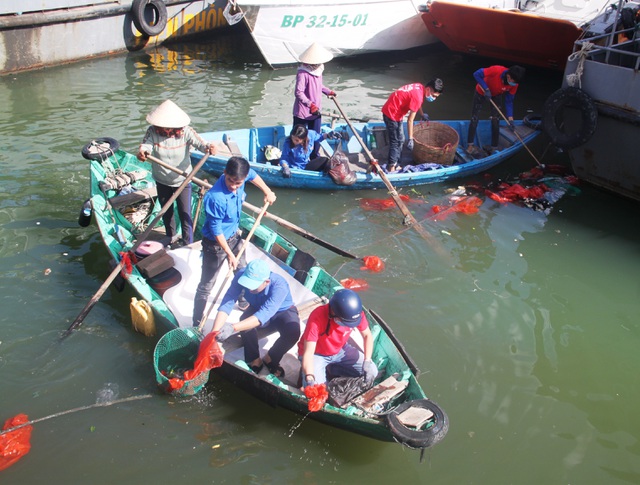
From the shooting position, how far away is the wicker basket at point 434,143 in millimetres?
10281

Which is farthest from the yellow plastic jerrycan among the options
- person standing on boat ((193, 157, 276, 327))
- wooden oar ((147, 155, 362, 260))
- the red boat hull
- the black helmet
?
the red boat hull

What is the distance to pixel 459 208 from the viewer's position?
31.7 ft

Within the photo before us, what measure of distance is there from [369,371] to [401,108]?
18.6 feet

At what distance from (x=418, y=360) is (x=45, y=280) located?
4794 mm

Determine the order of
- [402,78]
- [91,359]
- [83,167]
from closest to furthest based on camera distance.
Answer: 1. [91,359]
2. [83,167]
3. [402,78]

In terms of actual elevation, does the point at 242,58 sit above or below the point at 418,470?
above

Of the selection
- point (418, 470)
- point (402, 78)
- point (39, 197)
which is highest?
point (402, 78)

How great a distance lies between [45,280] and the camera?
737cm

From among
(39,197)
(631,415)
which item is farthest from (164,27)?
(631,415)

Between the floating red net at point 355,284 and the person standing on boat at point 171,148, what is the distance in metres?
2.14

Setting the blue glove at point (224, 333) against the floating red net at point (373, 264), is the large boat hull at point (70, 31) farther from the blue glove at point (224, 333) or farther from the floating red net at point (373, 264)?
the blue glove at point (224, 333)

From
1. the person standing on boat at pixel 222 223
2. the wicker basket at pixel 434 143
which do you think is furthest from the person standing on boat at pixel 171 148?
the wicker basket at pixel 434 143

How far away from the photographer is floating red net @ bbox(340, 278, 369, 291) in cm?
757

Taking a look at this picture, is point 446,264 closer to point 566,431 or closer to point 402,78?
point 566,431
